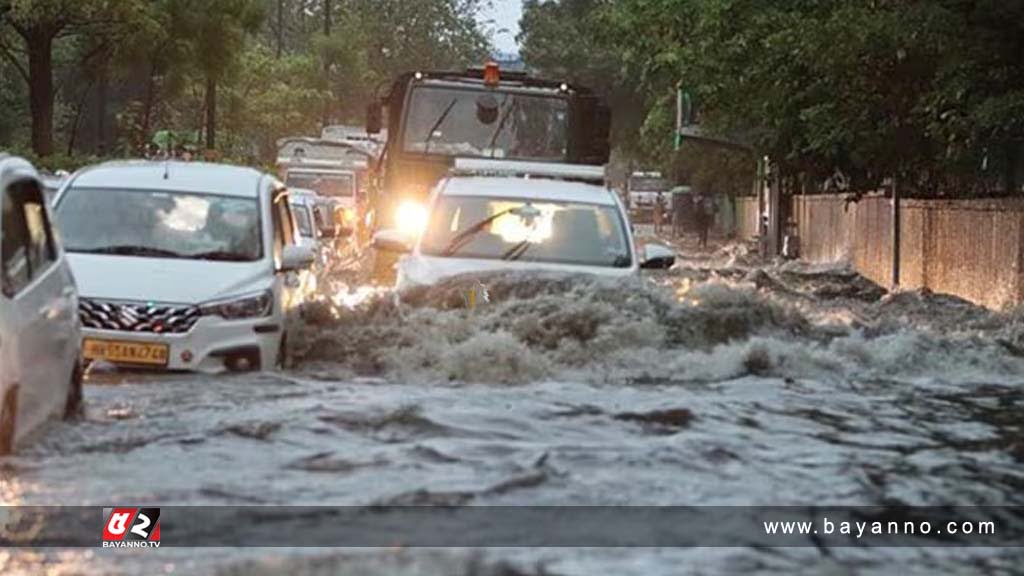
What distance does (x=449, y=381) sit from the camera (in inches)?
463

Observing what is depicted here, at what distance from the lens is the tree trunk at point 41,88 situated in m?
29.8

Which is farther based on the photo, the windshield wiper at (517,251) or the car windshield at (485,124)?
the car windshield at (485,124)

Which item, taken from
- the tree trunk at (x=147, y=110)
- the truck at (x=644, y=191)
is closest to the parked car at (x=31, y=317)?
the tree trunk at (x=147, y=110)

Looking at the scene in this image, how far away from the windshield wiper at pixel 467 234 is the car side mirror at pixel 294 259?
56.5 inches

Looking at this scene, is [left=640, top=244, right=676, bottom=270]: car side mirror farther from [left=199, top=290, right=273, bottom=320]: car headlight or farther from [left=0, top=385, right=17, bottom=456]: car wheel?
[left=0, top=385, right=17, bottom=456]: car wheel

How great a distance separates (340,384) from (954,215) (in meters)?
13.4

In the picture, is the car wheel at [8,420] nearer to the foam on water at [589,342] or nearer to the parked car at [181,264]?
the parked car at [181,264]

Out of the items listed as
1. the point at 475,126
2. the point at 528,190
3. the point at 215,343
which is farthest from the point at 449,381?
the point at 475,126

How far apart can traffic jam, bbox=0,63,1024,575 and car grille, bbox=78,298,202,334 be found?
15mm

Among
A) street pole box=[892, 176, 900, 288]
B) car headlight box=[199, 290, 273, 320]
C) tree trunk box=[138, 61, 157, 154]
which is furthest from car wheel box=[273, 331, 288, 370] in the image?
tree trunk box=[138, 61, 157, 154]

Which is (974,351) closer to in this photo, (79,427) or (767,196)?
(79,427)

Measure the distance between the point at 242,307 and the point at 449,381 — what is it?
1432 millimetres

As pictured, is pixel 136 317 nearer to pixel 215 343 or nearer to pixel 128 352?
pixel 128 352

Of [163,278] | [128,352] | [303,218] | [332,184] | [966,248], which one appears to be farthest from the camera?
[332,184]
